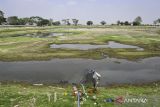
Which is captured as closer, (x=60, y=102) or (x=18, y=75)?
(x=60, y=102)

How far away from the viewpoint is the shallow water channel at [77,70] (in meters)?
37.2

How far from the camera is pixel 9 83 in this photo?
34.3 meters

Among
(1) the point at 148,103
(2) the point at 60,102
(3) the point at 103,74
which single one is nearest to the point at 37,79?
(3) the point at 103,74

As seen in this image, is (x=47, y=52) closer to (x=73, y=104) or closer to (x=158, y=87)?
(x=158, y=87)

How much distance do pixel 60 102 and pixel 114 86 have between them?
10984 millimetres

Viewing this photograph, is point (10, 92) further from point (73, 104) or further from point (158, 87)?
point (158, 87)

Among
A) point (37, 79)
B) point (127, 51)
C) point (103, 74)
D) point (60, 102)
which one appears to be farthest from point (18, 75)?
point (127, 51)

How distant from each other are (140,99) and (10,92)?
11.8 meters

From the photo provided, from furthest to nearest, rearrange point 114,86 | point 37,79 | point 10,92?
1. point 37,79
2. point 114,86
3. point 10,92

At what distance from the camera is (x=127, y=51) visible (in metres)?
61.0

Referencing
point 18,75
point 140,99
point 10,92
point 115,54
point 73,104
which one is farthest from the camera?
point 115,54

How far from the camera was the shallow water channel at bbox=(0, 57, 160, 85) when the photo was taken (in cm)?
3722

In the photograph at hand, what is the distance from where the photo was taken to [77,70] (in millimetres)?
42531

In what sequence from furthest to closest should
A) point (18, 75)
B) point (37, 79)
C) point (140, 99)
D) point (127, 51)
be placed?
point (127, 51) → point (18, 75) → point (37, 79) → point (140, 99)
